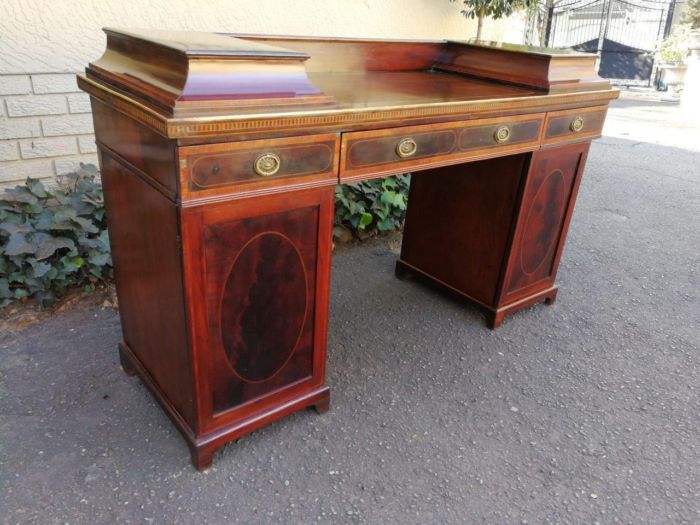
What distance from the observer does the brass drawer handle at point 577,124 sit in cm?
214

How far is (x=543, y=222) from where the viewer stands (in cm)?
238

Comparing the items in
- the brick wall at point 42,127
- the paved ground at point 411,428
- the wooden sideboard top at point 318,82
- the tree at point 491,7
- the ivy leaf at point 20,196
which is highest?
the tree at point 491,7

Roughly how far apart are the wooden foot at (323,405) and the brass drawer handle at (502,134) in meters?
1.02

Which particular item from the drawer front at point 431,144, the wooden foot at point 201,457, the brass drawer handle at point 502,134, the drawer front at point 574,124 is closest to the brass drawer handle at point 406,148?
the drawer front at point 431,144

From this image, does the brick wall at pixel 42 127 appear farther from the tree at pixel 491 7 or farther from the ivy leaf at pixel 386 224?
the tree at pixel 491 7

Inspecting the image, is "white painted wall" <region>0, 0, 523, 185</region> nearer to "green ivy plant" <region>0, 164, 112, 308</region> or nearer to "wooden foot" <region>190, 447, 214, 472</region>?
"green ivy plant" <region>0, 164, 112, 308</region>

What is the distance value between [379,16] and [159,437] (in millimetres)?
2791

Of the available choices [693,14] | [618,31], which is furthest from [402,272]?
[618,31]

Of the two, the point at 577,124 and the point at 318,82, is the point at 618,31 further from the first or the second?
the point at 318,82

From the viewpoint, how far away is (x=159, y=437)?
1.77 meters

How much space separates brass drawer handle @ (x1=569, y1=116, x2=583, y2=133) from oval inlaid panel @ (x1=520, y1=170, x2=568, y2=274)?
18cm

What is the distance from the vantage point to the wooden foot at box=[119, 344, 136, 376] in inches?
78.1

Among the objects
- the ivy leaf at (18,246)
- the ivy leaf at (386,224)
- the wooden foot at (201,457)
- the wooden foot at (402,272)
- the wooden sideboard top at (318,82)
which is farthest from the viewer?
the ivy leaf at (386,224)

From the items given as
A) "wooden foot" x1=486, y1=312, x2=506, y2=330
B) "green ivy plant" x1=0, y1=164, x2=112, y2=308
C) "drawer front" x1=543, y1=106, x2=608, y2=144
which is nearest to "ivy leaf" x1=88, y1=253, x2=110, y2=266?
"green ivy plant" x1=0, y1=164, x2=112, y2=308
